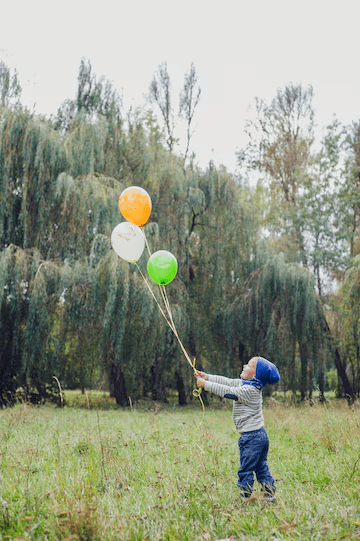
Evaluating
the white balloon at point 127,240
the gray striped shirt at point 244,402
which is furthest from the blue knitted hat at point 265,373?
the white balloon at point 127,240

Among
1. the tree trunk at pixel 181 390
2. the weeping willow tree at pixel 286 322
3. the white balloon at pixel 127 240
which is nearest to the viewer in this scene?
the white balloon at pixel 127 240

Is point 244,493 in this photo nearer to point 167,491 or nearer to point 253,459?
point 253,459

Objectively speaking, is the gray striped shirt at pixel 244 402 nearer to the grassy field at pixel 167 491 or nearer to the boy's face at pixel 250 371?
the boy's face at pixel 250 371

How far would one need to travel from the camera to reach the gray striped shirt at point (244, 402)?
12.2ft

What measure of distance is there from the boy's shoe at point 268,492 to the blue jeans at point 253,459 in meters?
0.03

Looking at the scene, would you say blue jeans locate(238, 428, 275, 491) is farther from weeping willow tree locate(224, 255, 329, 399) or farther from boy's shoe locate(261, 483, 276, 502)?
weeping willow tree locate(224, 255, 329, 399)

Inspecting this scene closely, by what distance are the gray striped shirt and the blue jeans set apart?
0.20ft

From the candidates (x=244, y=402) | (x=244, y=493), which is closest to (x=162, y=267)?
(x=244, y=402)

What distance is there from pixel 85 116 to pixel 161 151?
8.29ft

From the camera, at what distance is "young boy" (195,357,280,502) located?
363 centimetres

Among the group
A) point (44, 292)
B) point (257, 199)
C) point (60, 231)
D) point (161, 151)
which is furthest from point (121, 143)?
point (257, 199)

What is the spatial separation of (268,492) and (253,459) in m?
0.27

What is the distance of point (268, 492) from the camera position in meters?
3.43

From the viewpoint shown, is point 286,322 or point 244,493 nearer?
point 244,493
